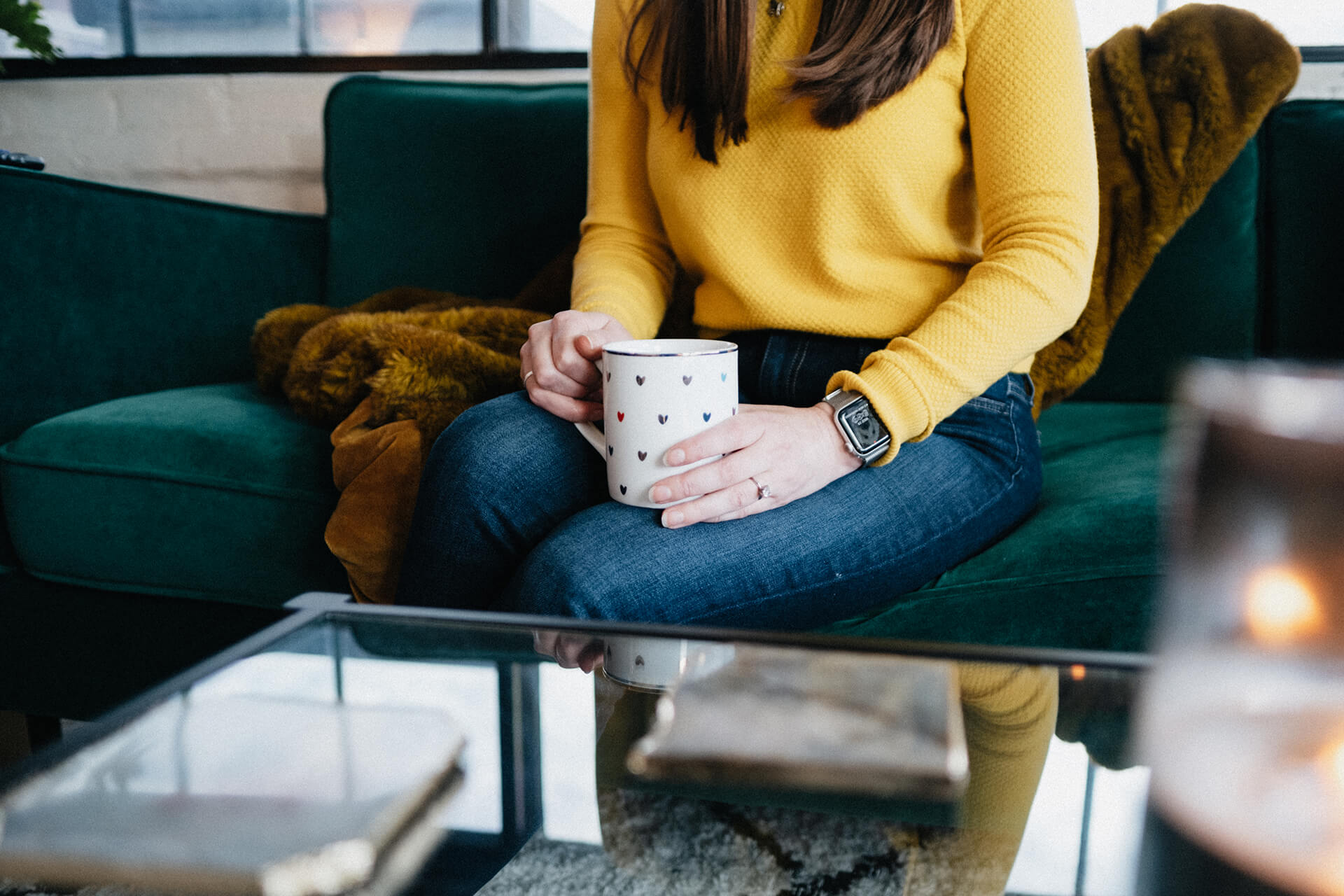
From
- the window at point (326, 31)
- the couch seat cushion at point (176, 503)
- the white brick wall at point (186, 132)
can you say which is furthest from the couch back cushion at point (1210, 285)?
the white brick wall at point (186, 132)

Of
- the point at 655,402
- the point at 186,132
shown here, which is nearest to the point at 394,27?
the point at 186,132

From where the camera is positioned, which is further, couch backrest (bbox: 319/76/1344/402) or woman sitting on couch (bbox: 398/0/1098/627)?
couch backrest (bbox: 319/76/1344/402)

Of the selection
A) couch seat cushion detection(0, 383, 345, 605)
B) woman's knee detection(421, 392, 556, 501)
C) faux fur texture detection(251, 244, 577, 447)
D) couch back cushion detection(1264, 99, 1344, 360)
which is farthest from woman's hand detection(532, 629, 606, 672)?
couch back cushion detection(1264, 99, 1344, 360)

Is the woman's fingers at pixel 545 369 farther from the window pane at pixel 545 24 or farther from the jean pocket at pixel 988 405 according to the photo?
the window pane at pixel 545 24

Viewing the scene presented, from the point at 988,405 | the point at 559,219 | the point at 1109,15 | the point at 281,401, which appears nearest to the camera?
the point at 988,405

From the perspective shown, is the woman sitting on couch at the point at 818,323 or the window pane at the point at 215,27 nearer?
the woman sitting on couch at the point at 818,323

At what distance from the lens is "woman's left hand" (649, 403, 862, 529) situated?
2.02ft

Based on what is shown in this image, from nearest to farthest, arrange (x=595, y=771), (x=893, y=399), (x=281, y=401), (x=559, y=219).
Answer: (x=595, y=771) < (x=893, y=399) < (x=281, y=401) < (x=559, y=219)

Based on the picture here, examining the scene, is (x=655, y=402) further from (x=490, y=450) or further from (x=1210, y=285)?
(x=1210, y=285)

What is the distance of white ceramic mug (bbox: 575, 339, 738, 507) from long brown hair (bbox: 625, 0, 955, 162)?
0.28 m

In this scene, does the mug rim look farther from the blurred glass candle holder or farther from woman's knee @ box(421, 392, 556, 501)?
the blurred glass candle holder

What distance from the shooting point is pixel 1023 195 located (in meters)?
0.75

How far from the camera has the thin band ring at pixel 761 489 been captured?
642 millimetres

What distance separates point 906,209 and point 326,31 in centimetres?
143
